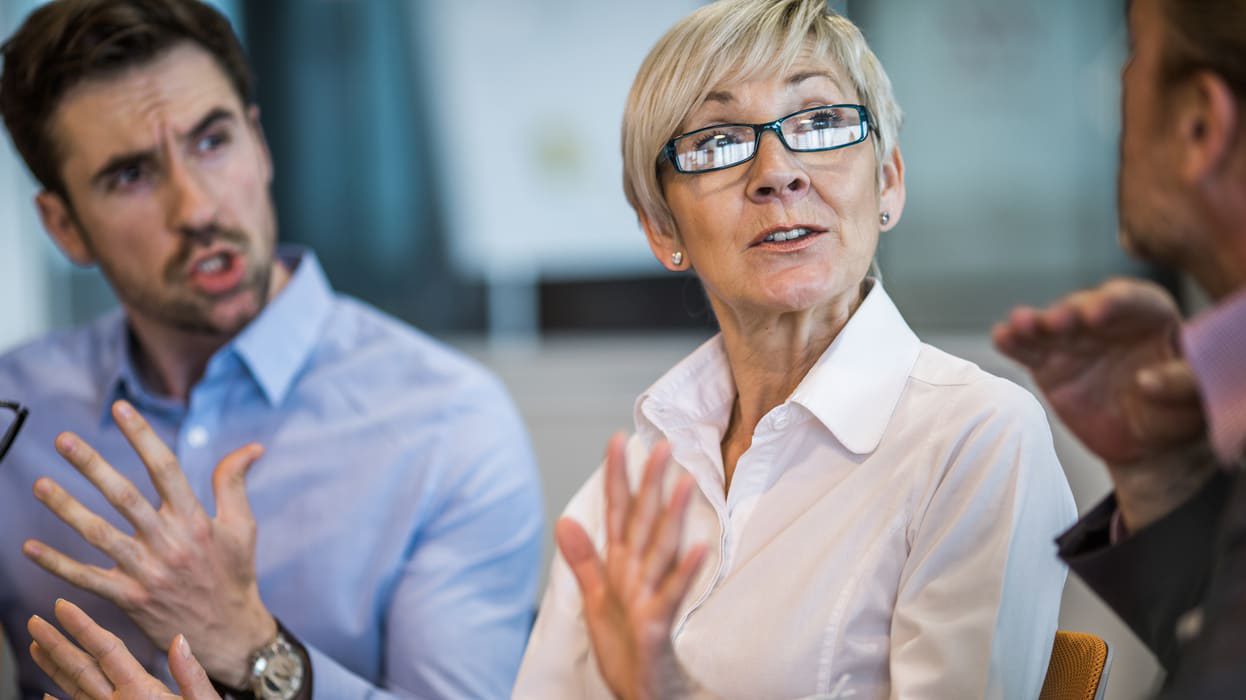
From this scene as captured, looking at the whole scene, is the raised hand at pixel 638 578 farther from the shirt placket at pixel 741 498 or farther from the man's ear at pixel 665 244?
the man's ear at pixel 665 244

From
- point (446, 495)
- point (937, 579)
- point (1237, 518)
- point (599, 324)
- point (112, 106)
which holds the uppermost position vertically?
point (112, 106)

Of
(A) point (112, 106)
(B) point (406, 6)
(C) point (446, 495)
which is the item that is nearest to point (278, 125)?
(B) point (406, 6)

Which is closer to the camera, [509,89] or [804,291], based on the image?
[804,291]

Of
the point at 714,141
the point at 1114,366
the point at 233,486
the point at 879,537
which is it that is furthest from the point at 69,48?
the point at 1114,366

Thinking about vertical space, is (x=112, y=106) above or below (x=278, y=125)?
above

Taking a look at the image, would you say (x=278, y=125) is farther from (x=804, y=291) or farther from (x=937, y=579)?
(x=937, y=579)

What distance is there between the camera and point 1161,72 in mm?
869

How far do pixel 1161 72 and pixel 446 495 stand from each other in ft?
3.97

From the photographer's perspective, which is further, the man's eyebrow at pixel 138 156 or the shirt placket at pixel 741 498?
the man's eyebrow at pixel 138 156

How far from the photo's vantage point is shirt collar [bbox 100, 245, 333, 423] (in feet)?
5.91

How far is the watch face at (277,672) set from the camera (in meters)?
1.42

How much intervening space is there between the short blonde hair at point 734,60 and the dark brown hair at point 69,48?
89 cm

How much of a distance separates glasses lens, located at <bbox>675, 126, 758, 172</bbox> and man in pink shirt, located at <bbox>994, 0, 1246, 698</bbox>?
43cm

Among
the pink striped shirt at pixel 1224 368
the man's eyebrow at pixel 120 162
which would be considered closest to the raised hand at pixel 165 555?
the man's eyebrow at pixel 120 162
